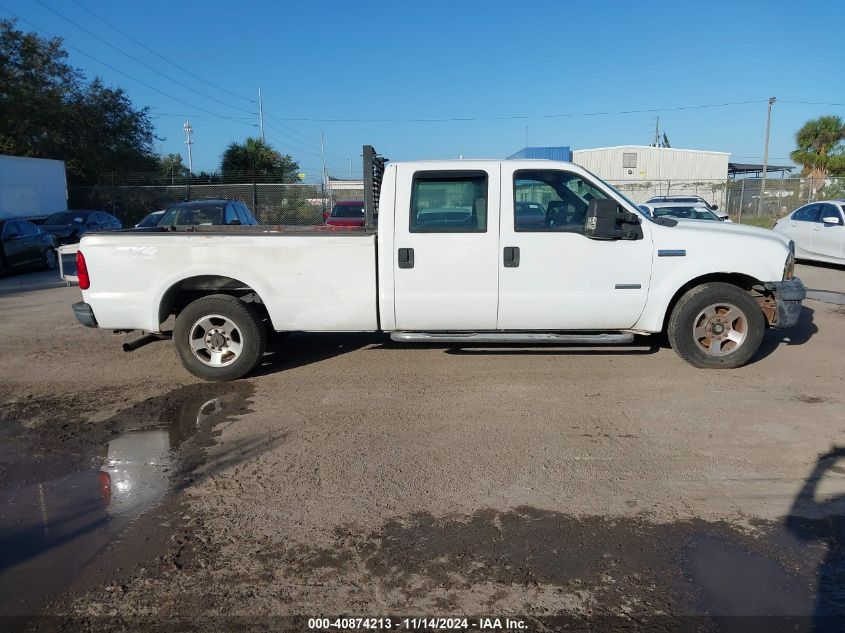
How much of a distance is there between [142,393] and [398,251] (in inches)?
110

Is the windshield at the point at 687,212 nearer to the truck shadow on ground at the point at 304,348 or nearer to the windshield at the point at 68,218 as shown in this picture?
the truck shadow on ground at the point at 304,348

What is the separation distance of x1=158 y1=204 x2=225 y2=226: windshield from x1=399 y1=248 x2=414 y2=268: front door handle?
7.59 meters

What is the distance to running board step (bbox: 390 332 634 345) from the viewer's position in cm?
623

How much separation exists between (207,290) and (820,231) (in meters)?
13.1

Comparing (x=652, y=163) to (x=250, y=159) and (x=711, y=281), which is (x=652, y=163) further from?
(x=711, y=281)

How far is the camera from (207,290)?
6.45m

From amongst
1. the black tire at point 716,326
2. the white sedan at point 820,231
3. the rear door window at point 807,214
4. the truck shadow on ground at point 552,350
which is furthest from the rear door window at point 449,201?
the rear door window at point 807,214

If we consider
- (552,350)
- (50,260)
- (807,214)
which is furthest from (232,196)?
(552,350)

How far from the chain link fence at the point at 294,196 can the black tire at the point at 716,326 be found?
2436cm

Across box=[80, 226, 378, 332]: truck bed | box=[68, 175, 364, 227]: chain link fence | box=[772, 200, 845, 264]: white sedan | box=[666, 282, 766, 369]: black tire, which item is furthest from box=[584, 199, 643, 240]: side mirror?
box=[68, 175, 364, 227]: chain link fence

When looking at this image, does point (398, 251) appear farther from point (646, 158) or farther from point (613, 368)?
point (646, 158)

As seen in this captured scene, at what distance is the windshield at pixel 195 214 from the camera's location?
1274cm

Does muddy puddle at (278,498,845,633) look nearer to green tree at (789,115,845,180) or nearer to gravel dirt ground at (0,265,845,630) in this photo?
gravel dirt ground at (0,265,845,630)

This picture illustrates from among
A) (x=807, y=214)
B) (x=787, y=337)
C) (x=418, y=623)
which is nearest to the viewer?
(x=418, y=623)
